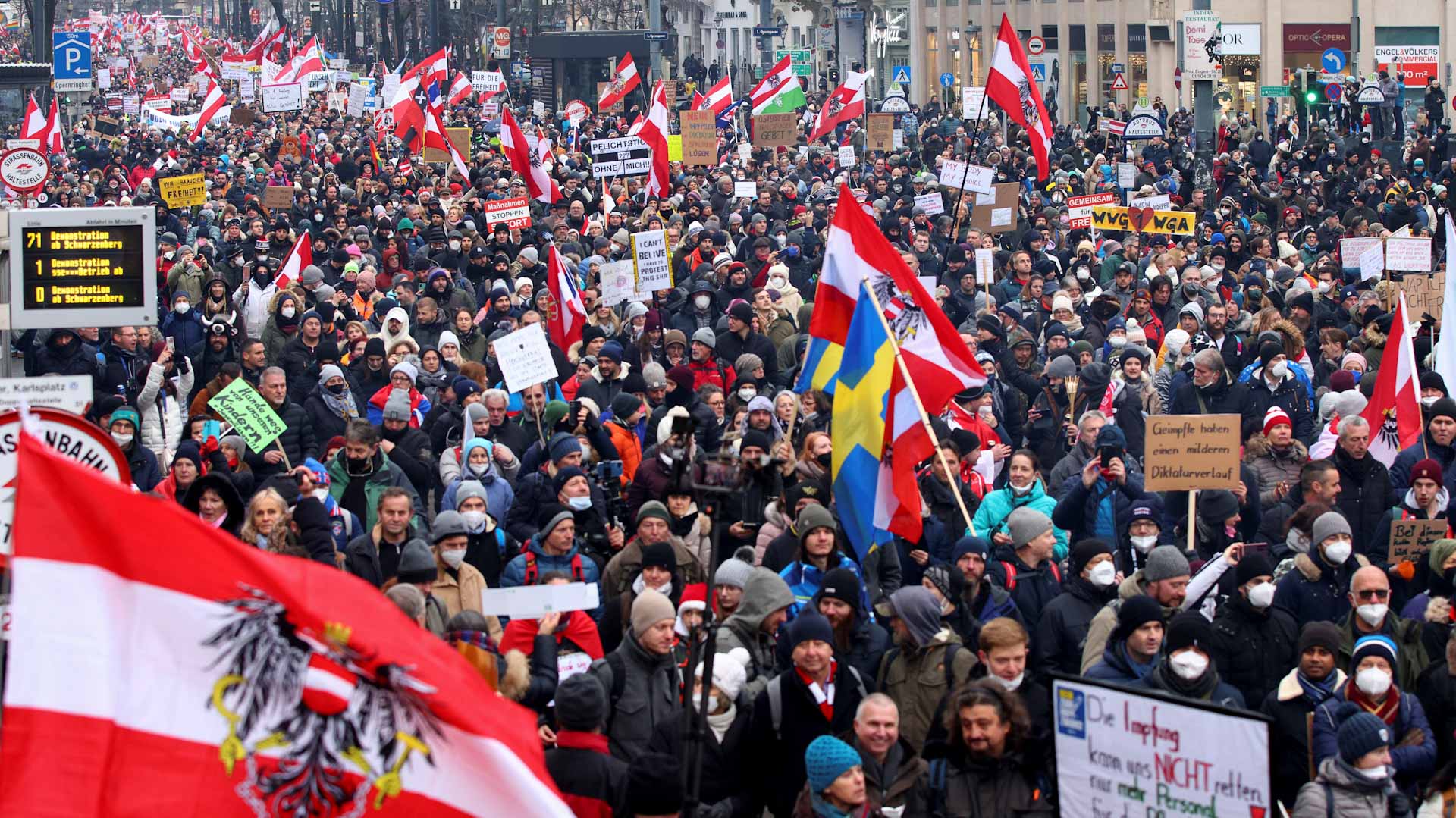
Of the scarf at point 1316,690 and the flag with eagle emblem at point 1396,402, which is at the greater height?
the flag with eagle emblem at point 1396,402

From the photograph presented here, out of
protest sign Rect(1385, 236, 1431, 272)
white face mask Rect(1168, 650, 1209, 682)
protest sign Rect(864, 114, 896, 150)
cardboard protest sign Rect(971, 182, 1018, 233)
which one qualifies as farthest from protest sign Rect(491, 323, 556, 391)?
protest sign Rect(864, 114, 896, 150)

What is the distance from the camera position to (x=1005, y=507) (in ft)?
30.6

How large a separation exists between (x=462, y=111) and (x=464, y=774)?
138ft

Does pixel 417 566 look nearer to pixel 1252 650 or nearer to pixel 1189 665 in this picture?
pixel 1189 665

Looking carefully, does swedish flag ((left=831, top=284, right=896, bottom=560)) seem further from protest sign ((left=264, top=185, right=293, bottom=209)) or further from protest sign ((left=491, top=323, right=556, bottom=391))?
protest sign ((left=264, top=185, right=293, bottom=209))

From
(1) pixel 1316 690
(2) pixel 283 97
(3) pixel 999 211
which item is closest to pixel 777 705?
(1) pixel 1316 690

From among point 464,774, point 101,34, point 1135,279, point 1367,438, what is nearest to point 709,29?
point 101,34

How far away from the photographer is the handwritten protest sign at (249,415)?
33.8 ft

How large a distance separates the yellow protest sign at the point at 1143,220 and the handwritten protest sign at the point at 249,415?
10.6 m

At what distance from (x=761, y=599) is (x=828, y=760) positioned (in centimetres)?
163

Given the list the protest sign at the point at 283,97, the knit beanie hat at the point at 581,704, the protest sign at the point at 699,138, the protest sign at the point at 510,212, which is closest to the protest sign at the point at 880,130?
the protest sign at the point at 699,138

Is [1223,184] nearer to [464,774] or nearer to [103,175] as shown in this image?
[103,175]

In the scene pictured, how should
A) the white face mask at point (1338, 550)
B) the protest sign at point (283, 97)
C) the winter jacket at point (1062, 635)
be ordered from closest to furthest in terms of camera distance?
the winter jacket at point (1062, 635)
the white face mask at point (1338, 550)
the protest sign at point (283, 97)

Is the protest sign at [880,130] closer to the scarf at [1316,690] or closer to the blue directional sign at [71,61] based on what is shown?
the blue directional sign at [71,61]
